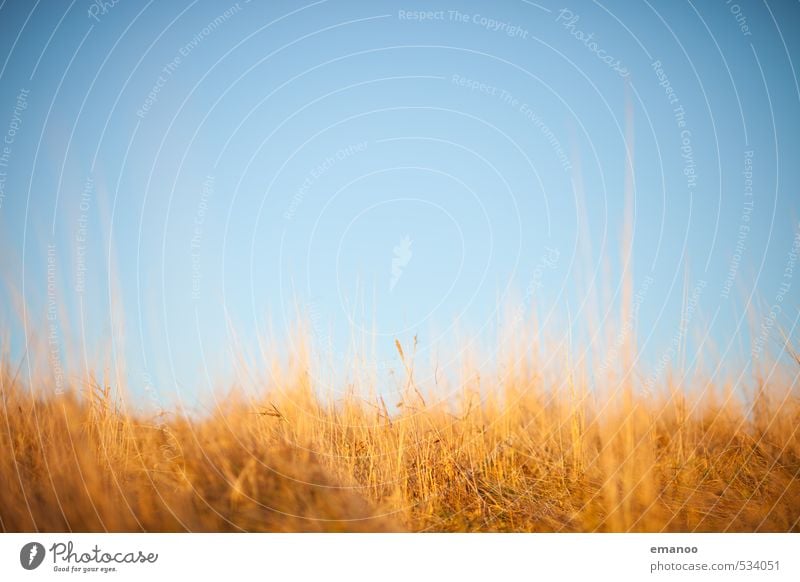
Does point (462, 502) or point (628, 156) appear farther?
point (628, 156)

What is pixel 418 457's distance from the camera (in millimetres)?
2639

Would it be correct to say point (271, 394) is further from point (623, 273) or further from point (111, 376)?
point (623, 273)

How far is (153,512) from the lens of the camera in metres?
2.43
